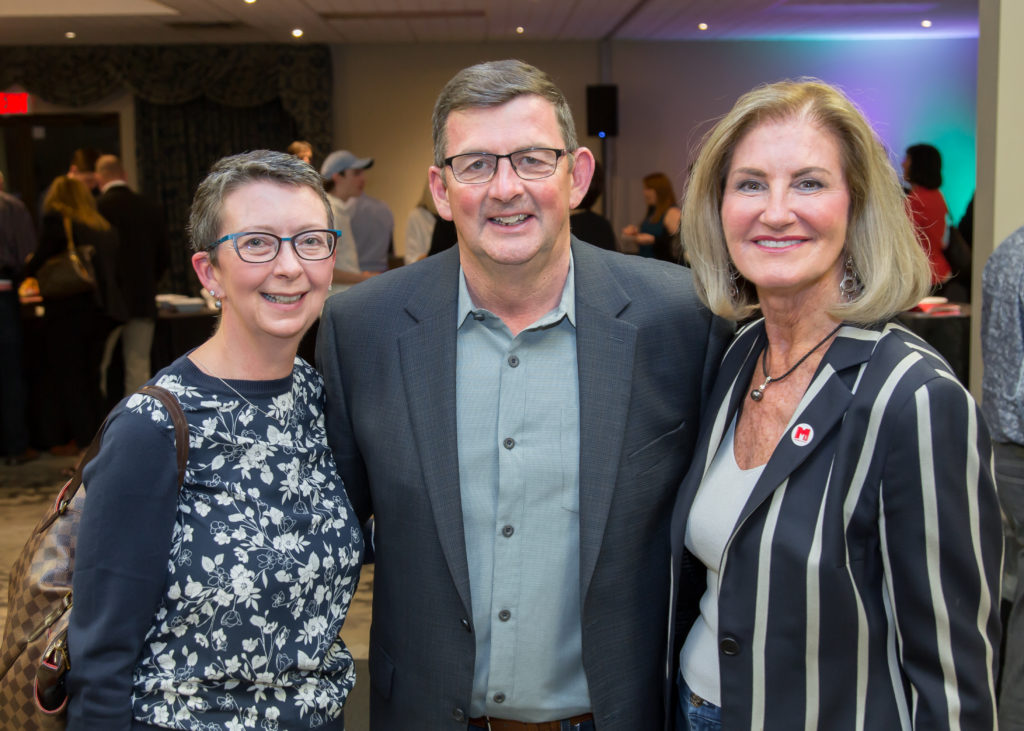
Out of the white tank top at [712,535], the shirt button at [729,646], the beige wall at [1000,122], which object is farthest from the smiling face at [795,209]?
the beige wall at [1000,122]

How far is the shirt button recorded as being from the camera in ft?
4.62

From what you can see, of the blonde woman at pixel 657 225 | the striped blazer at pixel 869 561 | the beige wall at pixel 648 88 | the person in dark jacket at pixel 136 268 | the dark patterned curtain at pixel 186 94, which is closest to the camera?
the striped blazer at pixel 869 561

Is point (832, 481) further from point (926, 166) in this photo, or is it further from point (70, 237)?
point (70, 237)

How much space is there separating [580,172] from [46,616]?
1178 mm

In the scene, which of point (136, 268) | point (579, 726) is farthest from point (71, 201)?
point (579, 726)

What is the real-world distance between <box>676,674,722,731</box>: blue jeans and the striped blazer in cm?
6

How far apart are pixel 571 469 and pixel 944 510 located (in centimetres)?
60

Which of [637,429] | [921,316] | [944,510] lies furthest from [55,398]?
[944,510]

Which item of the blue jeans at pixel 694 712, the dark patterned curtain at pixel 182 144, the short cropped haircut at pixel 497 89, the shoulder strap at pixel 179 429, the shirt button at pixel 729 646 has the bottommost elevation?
the blue jeans at pixel 694 712

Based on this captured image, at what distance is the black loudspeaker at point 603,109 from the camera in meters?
10.7

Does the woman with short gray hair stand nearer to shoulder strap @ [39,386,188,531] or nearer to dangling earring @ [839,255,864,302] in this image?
shoulder strap @ [39,386,188,531]

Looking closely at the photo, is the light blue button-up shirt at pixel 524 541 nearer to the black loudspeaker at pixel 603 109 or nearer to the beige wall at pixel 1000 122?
the beige wall at pixel 1000 122

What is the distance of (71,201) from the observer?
5996mm

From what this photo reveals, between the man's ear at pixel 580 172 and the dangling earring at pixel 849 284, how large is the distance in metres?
0.50
